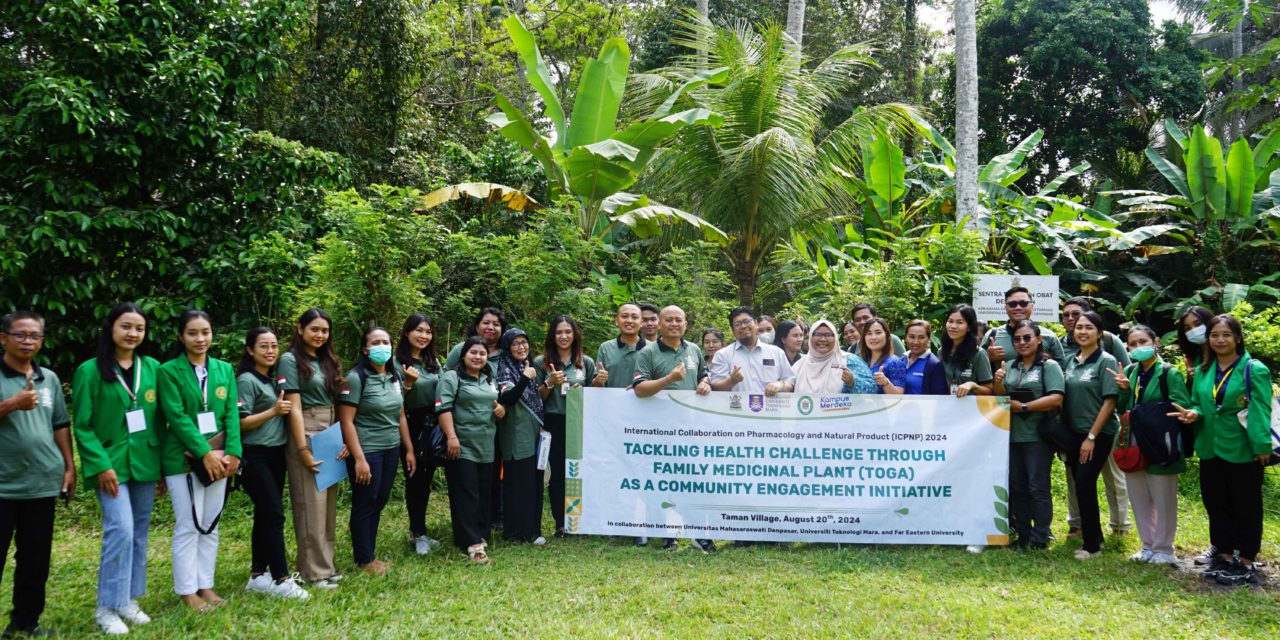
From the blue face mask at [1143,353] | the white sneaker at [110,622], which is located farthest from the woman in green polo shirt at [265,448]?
the blue face mask at [1143,353]

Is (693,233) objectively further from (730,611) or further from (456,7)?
(456,7)

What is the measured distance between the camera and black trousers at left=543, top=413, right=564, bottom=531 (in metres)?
6.11

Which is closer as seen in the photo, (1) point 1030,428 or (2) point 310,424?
(2) point 310,424

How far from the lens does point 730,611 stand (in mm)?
4453

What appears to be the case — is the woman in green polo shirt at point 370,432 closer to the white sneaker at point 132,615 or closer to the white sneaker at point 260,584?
the white sneaker at point 260,584

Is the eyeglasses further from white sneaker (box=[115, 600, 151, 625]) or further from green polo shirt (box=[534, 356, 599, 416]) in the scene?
green polo shirt (box=[534, 356, 599, 416])

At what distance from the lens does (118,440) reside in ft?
13.1

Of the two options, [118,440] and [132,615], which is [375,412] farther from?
[132,615]

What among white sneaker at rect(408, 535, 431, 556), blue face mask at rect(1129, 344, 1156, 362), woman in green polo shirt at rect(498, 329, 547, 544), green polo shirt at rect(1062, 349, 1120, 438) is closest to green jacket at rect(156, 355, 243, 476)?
white sneaker at rect(408, 535, 431, 556)

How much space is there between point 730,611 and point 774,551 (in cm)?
131

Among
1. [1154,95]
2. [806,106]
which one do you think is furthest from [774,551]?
[1154,95]

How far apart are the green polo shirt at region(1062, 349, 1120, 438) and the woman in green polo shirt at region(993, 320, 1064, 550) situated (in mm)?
111

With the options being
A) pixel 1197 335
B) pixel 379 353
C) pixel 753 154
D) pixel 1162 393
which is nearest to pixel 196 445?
pixel 379 353

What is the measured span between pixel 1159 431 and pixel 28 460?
601 cm
